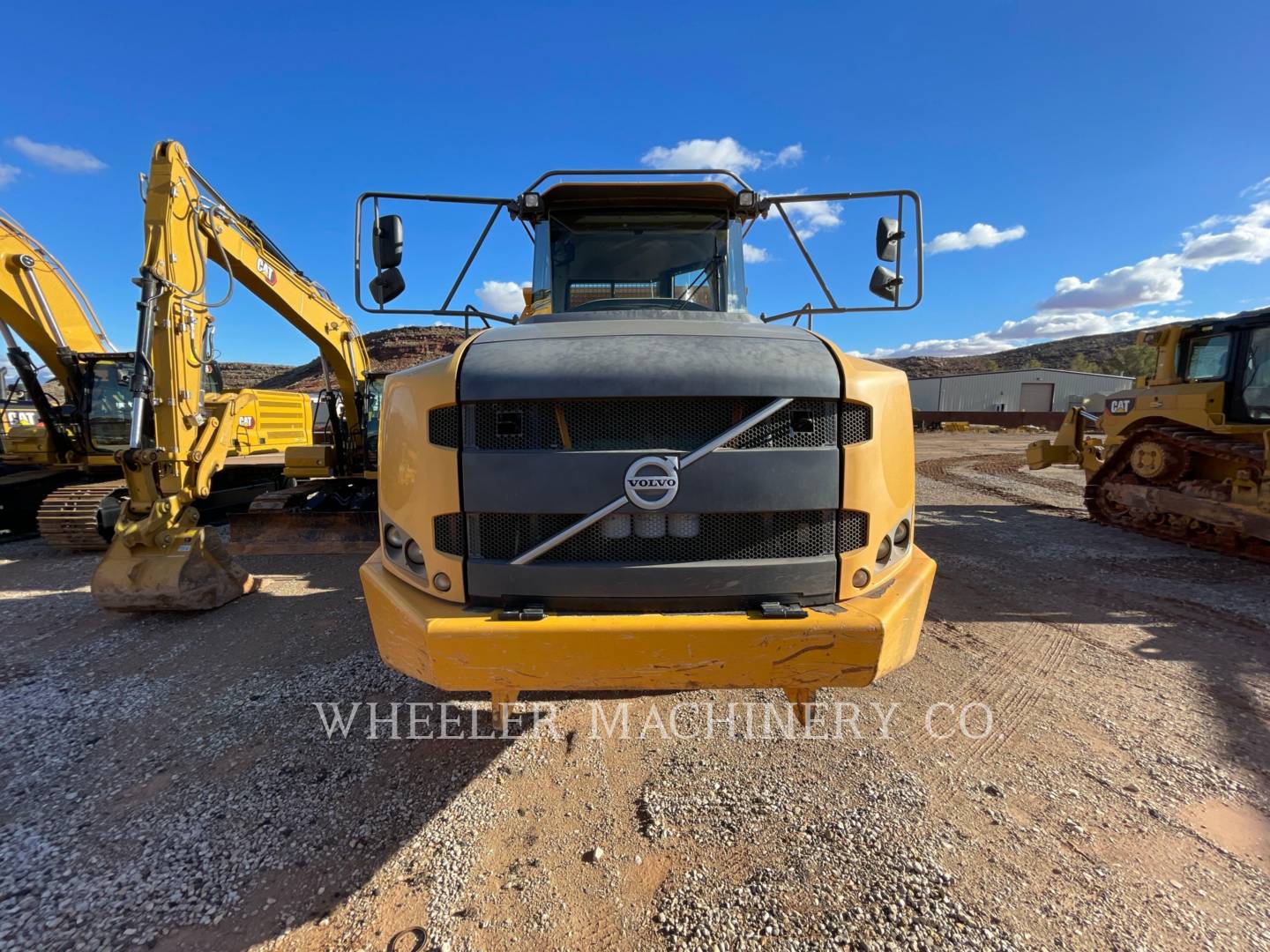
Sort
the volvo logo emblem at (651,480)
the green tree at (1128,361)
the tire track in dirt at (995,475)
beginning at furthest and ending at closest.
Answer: the green tree at (1128,361), the tire track in dirt at (995,475), the volvo logo emblem at (651,480)

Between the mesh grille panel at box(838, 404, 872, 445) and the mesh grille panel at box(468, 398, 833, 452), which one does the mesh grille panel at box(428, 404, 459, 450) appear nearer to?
the mesh grille panel at box(468, 398, 833, 452)

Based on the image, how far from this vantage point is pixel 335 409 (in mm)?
8000

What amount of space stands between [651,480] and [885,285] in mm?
2363

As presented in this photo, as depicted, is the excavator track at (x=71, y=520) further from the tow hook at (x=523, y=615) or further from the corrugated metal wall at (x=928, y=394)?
the corrugated metal wall at (x=928, y=394)

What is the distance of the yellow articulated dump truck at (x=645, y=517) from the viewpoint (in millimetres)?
1867

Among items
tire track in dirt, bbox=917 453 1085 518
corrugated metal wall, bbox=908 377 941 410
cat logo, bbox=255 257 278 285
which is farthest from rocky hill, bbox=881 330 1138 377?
cat logo, bbox=255 257 278 285

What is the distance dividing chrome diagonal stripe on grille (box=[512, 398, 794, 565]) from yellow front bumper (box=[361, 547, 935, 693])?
25 cm

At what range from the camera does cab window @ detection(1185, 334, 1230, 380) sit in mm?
6703

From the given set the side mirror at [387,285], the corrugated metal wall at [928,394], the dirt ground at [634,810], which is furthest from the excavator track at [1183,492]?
the corrugated metal wall at [928,394]

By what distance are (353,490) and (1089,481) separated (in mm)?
10401

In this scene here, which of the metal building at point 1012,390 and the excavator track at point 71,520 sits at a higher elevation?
the metal building at point 1012,390

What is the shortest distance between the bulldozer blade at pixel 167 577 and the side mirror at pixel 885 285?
5.41 metres

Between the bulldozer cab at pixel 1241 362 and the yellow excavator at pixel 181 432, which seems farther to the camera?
the bulldozer cab at pixel 1241 362

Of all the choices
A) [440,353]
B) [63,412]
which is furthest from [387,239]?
[440,353]
